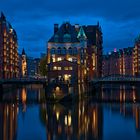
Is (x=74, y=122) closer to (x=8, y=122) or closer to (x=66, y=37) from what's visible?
(x=8, y=122)

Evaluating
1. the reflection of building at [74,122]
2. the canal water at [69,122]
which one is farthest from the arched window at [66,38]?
the reflection of building at [74,122]

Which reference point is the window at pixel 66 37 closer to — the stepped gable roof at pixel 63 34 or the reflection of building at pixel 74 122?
the stepped gable roof at pixel 63 34

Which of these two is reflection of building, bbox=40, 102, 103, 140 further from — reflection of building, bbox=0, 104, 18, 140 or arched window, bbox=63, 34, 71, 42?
arched window, bbox=63, 34, 71, 42

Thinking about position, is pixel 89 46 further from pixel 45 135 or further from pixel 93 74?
pixel 45 135

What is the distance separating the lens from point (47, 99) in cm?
11244

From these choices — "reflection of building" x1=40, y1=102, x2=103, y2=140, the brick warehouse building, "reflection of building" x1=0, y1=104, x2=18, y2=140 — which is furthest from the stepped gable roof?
"reflection of building" x1=0, y1=104, x2=18, y2=140

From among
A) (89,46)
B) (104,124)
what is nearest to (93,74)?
(89,46)

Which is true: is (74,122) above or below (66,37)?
below

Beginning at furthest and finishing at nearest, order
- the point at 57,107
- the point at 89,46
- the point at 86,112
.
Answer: the point at 89,46, the point at 57,107, the point at 86,112

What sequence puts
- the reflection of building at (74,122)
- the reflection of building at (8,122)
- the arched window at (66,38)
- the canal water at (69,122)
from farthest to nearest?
the arched window at (66,38) < the reflection of building at (74,122) < the canal water at (69,122) < the reflection of building at (8,122)

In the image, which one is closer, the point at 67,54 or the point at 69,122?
the point at 69,122

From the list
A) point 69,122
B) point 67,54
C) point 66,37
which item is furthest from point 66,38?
point 69,122

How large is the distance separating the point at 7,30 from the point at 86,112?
11949 centimetres

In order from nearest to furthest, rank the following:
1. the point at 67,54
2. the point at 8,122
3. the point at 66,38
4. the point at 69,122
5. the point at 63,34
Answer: the point at 8,122, the point at 69,122, the point at 66,38, the point at 63,34, the point at 67,54
